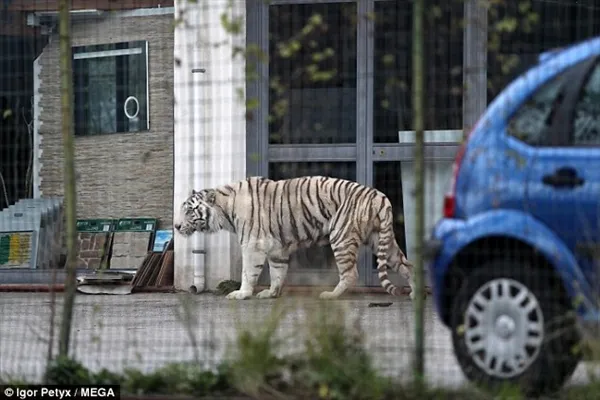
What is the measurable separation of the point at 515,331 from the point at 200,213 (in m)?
8.30

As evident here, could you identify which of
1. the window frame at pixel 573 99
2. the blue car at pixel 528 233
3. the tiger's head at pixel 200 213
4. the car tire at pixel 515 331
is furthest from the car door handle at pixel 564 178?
the tiger's head at pixel 200 213

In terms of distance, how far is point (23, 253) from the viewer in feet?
50.4

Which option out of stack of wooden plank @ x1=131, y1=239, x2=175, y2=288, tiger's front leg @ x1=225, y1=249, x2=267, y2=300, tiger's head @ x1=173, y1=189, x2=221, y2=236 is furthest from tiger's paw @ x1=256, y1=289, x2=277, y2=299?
stack of wooden plank @ x1=131, y1=239, x2=175, y2=288

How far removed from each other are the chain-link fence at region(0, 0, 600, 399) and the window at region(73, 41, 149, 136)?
57 mm

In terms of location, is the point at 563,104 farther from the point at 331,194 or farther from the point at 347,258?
the point at 331,194

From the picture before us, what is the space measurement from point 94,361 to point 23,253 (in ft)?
24.3

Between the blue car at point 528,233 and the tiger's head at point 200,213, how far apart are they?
7.61 metres

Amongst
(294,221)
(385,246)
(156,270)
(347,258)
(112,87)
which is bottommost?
(156,270)

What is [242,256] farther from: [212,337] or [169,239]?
[212,337]

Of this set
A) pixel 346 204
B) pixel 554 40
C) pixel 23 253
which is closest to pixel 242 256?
pixel 346 204

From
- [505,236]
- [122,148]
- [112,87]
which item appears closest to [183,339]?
[505,236]

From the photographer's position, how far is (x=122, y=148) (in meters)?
16.7

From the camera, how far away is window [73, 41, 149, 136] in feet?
48.9

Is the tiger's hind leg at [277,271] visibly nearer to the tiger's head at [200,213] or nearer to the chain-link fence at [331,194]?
the chain-link fence at [331,194]
